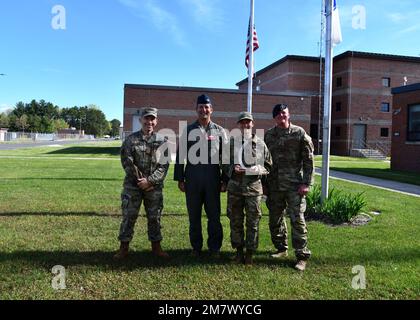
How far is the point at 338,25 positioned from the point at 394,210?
4.28 meters

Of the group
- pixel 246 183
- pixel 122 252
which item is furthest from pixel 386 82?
pixel 122 252

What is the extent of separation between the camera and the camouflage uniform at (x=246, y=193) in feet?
16.3

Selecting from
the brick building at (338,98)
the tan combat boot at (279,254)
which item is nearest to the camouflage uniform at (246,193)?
the tan combat boot at (279,254)

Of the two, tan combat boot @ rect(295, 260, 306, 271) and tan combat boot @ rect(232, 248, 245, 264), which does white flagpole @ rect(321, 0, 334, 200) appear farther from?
tan combat boot @ rect(232, 248, 245, 264)

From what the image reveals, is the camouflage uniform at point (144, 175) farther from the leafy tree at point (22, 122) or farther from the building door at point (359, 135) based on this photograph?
the leafy tree at point (22, 122)

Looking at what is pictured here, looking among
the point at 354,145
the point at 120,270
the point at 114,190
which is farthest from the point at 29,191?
the point at 354,145

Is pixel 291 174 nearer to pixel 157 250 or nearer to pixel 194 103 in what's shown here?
pixel 157 250

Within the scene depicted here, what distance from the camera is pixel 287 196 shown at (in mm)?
5156

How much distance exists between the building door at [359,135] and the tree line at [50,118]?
88799 mm

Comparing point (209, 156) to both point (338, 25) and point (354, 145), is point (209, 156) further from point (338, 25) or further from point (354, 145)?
point (354, 145)

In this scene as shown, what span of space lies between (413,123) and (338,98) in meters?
25.4

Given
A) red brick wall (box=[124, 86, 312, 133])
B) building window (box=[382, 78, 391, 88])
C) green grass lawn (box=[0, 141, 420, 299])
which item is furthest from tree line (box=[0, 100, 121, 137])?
green grass lawn (box=[0, 141, 420, 299])

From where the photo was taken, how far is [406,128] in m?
20.7

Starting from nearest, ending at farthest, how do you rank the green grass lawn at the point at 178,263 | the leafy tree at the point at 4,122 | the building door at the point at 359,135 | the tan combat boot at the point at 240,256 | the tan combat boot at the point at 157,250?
the green grass lawn at the point at 178,263 → the tan combat boot at the point at 240,256 → the tan combat boot at the point at 157,250 → the building door at the point at 359,135 → the leafy tree at the point at 4,122
